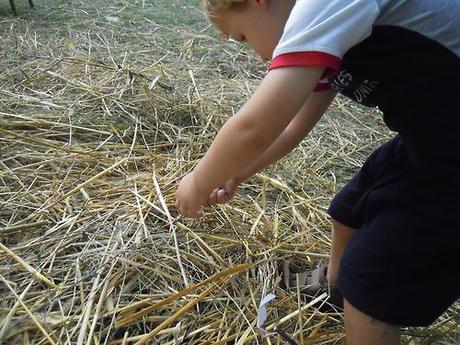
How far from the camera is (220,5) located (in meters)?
0.95

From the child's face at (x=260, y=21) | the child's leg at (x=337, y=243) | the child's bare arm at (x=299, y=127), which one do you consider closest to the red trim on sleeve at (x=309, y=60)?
the child's face at (x=260, y=21)

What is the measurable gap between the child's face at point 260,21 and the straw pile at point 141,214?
22.7 inches

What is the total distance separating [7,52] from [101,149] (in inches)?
45.8

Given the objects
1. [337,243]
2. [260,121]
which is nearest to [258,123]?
[260,121]

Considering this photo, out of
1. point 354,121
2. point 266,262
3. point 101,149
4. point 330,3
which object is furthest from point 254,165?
point 354,121

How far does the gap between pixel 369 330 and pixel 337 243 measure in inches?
12.4

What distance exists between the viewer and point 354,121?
8.38 ft

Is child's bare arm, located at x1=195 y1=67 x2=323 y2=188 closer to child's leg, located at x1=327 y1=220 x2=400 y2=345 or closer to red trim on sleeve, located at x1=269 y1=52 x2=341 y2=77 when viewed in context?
red trim on sleeve, located at x1=269 y1=52 x2=341 y2=77

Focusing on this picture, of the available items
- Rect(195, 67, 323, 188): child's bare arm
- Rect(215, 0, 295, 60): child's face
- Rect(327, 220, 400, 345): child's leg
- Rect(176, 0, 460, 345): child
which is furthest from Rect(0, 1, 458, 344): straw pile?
Rect(215, 0, 295, 60): child's face

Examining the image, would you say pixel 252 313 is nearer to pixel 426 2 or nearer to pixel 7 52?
pixel 426 2

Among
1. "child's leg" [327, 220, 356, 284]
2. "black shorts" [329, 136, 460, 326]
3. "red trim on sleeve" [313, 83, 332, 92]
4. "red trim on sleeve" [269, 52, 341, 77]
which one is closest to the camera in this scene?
"red trim on sleeve" [269, 52, 341, 77]

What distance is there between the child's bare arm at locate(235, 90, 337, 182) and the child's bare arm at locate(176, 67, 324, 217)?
0.26 metres

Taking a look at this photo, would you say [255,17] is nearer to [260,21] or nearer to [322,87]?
[260,21]

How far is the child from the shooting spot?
819 millimetres
